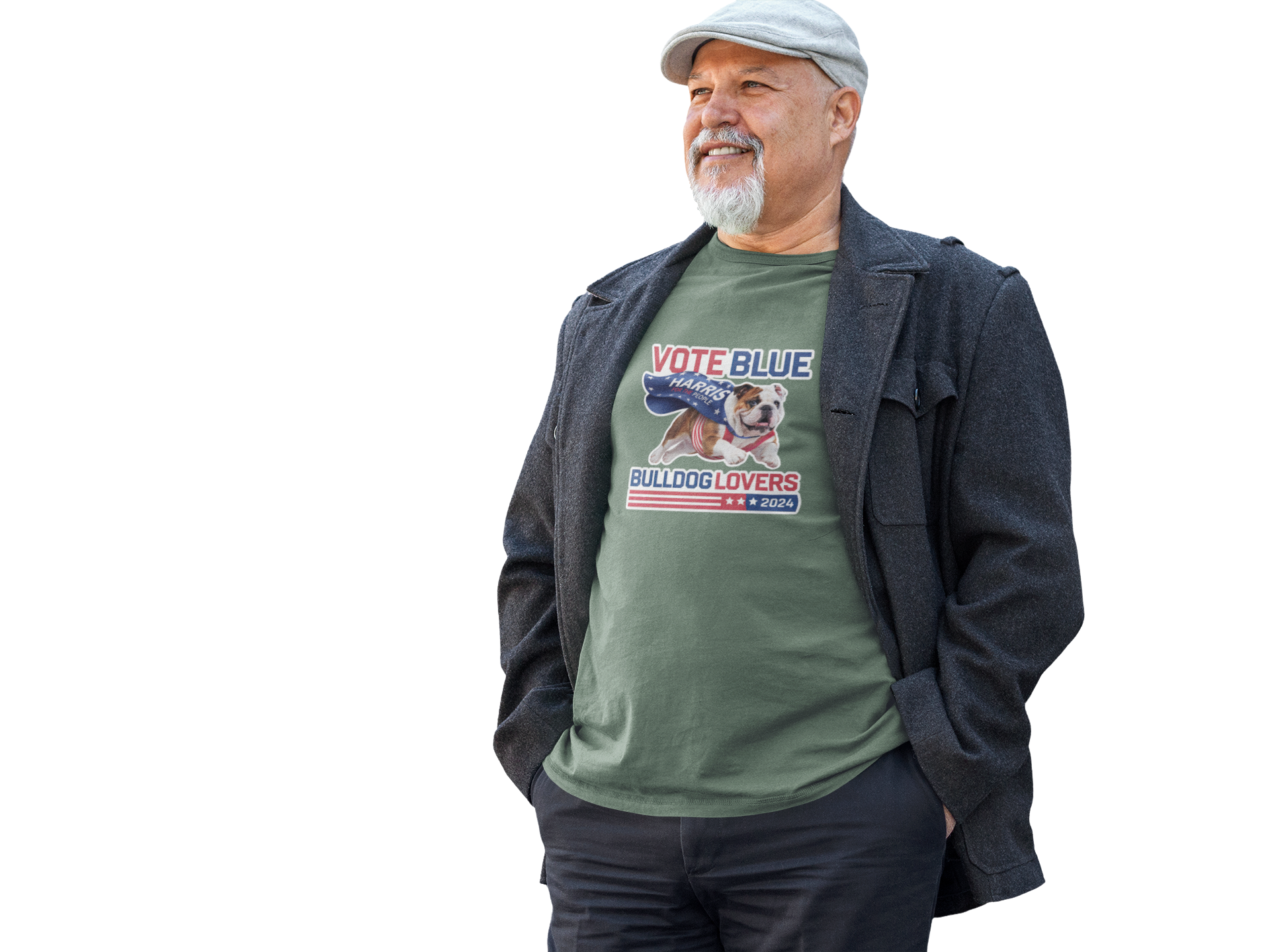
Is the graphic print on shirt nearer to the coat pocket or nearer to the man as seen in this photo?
the man

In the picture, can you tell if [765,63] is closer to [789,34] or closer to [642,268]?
[789,34]

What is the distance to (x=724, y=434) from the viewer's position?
101 inches

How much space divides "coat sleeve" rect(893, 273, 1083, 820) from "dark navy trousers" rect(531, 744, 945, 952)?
3.9 inches

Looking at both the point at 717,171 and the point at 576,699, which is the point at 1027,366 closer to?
the point at 717,171

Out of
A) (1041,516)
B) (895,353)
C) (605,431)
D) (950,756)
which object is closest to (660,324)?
(605,431)

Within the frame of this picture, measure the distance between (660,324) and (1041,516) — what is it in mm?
857

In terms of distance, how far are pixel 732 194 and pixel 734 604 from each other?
83 centimetres

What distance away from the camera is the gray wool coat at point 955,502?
2471 mm

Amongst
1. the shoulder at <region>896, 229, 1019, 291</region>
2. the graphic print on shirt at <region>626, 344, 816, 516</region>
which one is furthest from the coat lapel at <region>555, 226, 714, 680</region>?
the shoulder at <region>896, 229, 1019, 291</region>

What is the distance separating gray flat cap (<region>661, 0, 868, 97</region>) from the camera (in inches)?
103

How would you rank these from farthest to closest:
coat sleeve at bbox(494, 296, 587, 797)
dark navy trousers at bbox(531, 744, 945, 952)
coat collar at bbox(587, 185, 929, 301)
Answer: coat sleeve at bbox(494, 296, 587, 797) < coat collar at bbox(587, 185, 929, 301) < dark navy trousers at bbox(531, 744, 945, 952)

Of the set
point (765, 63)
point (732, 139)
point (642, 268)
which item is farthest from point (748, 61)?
point (642, 268)

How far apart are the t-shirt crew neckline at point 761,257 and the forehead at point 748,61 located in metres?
0.35

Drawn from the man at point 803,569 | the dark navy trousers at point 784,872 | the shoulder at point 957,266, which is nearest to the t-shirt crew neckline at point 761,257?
the man at point 803,569
